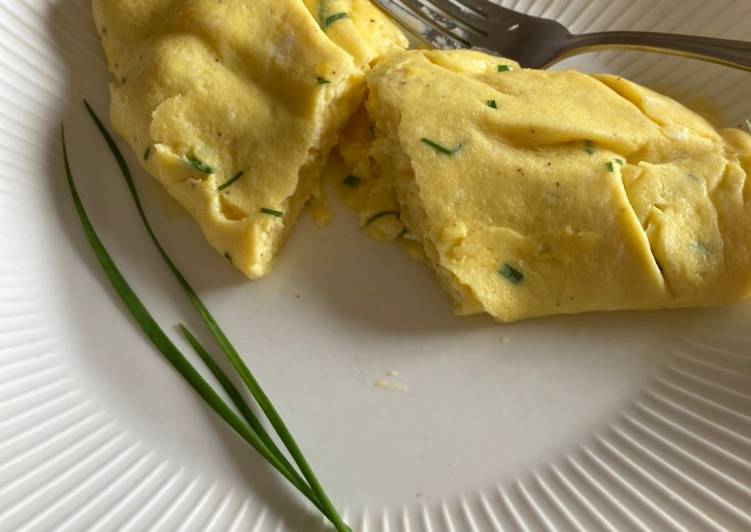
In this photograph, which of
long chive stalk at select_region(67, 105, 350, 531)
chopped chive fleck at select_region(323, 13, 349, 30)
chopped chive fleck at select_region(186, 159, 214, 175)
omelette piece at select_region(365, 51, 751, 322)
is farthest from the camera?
chopped chive fleck at select_region(323, 13, 349, 30)

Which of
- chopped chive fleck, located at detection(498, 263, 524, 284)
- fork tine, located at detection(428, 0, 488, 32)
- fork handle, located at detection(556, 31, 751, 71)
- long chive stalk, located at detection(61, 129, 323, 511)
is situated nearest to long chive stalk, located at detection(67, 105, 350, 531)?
long chive stalk, located at detection(61, 129, 323, 511)

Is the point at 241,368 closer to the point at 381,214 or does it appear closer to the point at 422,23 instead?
the point at 381,214

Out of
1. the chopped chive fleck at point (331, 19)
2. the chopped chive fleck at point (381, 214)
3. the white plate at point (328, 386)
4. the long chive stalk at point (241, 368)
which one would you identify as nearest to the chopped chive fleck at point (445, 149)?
the chopped chive fleck at point (381, 214)

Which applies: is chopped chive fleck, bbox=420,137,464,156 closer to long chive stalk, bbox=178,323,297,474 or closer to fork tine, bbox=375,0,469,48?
fork tine, bbox=375,0,469,48

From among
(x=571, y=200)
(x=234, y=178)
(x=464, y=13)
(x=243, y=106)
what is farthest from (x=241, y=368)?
(x=464, y=13)

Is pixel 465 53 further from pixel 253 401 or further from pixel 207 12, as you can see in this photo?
pixel 253 401
